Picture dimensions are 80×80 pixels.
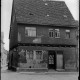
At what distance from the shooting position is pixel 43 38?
96.9 ft

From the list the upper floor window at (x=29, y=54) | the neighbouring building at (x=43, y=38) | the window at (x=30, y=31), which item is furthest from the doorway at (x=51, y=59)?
the window at (x=30, y=31)

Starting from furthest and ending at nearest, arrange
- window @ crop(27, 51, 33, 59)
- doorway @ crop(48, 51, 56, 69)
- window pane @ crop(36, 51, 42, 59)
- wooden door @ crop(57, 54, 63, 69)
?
doorway @ crop(48, 51, 56, 69), wooden door @ crop(57, 54, 63, 69), window pane @ crop(36, 51, 42, 59), window @ crop(27, 51, 33, 59)

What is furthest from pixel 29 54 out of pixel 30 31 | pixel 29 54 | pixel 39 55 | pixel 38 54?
pixel 30 31

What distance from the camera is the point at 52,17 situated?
31094 mm

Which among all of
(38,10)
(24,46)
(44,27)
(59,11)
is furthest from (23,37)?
(59,11)

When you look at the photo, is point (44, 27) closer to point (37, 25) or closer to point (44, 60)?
point (37, 25)

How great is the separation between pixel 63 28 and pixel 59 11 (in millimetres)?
3427

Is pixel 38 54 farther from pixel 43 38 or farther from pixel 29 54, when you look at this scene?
pixel 43 38

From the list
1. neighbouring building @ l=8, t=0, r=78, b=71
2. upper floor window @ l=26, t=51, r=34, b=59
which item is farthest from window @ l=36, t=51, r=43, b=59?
upper floor window @ l=26, t=51, r=34, b=59

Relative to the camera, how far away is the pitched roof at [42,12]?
98.1 ft

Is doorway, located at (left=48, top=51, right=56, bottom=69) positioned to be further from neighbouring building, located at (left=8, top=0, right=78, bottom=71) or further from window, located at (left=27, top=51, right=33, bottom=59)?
window, located at (left=27, top=51, right=33, bottom=59)

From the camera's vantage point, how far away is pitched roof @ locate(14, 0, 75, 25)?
2991 cm

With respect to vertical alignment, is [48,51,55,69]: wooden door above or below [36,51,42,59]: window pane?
below

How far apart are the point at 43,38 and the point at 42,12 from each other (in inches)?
176
